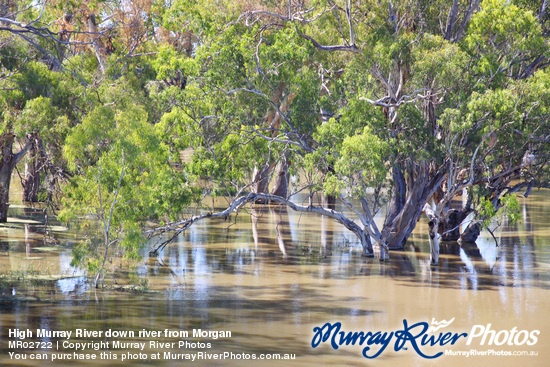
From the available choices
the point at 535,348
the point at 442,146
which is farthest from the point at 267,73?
the point at 535,348

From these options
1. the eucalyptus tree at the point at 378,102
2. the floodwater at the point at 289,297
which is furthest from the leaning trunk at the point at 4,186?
the eucalyptus tree at the point at 378,102

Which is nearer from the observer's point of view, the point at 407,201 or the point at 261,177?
the point at 407,201

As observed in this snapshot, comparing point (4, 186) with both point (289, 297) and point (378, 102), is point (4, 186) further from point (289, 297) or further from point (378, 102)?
point (378, 102)

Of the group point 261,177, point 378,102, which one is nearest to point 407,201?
point 378,102

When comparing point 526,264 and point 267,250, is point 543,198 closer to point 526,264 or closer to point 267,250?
point 526,264

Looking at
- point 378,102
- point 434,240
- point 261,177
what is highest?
point 378,102

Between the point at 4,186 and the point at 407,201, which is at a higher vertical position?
the point at 4,186

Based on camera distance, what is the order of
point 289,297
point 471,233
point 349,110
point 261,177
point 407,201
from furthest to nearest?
point 261,177, point 471,233, point 407,201, point 349,110, point 289,297

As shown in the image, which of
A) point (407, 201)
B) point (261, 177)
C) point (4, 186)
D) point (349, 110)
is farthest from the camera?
point (261, 177)
